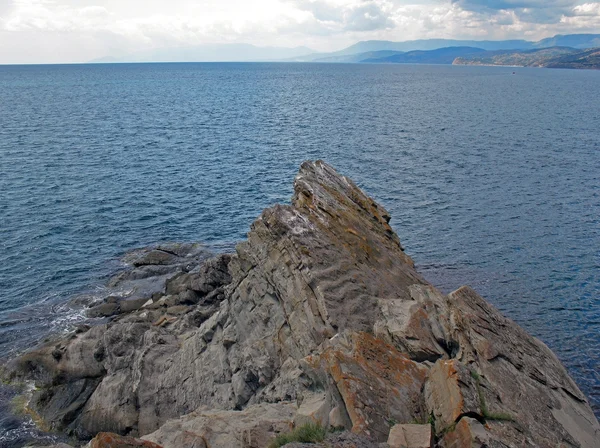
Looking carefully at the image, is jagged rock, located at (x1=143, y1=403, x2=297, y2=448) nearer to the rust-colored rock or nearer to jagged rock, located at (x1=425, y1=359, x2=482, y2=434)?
the rust-colored rock

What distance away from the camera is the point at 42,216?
58125 millimetres

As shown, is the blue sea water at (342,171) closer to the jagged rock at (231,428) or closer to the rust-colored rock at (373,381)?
the rust-colored rock at (373,381)

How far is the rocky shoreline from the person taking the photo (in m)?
17.3

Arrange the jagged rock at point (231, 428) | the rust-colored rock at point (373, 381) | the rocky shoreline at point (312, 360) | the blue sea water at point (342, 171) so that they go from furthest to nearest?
the blue sea water at point (342, 171) → the jagged rock at point (231, 428) → the rocky shoreline at point (312, 360) → the rust-colored rock at point (373, 381)

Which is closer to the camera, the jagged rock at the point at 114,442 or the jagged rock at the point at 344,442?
the jagged rock at the point at 344,442

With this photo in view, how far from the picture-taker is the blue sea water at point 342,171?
4175 cm

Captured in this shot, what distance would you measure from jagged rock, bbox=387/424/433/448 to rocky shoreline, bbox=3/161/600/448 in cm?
6

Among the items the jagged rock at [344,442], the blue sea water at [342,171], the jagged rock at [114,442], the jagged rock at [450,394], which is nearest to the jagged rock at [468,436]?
the jagged rock at [450,394]

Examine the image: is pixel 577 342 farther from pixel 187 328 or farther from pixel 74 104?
pixel 74 104

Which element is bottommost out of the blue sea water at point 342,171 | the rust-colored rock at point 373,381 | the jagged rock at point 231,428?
the blue sea water at point 342,171

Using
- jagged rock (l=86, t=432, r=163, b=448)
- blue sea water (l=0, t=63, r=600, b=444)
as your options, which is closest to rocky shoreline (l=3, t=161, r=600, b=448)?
jagged rock (l=86, t=432, r=163, b=448)

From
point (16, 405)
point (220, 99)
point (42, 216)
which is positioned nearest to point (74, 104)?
point (220, 99)

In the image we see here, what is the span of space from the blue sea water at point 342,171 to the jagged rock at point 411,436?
18802 millimetres

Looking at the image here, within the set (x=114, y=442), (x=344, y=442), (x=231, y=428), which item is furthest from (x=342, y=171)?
(x=114, y=442)
